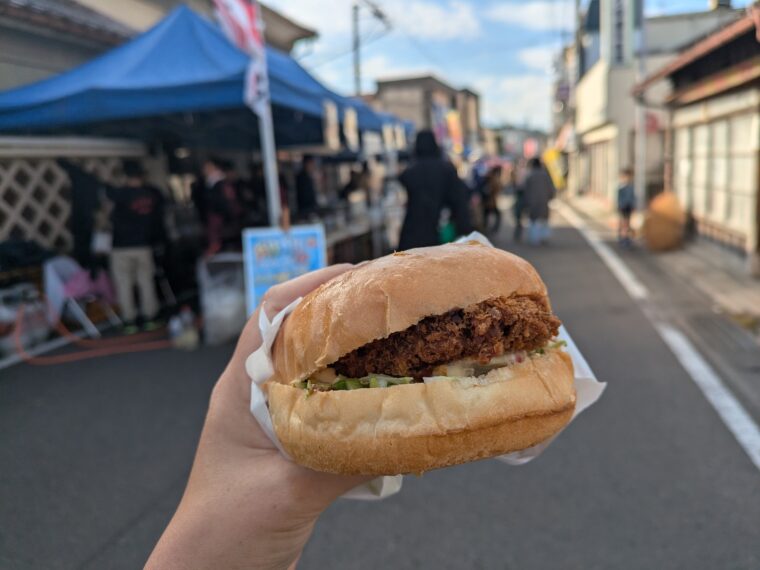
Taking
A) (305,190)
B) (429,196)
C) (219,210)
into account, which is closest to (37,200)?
(219,210)

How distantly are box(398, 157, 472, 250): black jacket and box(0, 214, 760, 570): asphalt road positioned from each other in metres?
2.33

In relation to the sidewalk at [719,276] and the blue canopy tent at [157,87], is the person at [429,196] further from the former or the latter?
the sidewalk at [719,276]

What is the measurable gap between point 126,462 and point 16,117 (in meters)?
5.03

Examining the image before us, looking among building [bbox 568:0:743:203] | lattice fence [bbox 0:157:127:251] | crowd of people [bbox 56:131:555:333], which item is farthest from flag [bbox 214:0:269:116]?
building [bbox 568:0:743:203]

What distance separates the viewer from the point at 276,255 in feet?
21.3

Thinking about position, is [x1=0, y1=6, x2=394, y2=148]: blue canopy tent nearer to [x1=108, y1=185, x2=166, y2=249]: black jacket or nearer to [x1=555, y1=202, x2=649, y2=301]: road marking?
[x1=108, y1=185, x2=166, y2=249]: black jacket

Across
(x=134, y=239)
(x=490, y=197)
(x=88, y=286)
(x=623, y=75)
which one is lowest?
(x=88, y=286)

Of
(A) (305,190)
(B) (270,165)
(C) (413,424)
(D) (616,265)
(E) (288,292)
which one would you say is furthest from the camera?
(A) (305,190)

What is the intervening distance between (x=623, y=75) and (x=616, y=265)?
1661 cm

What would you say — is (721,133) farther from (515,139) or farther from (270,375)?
(515,139)

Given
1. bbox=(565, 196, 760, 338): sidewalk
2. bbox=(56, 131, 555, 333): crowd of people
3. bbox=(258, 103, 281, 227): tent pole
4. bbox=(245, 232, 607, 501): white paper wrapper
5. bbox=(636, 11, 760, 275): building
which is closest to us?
bbox=(245, 232, 607, 501): white paper wrapper

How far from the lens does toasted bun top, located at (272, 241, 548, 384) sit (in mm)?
1649

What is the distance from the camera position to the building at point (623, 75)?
21812mm

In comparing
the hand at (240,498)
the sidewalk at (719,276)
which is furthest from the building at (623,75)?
the hand at (240,498)
